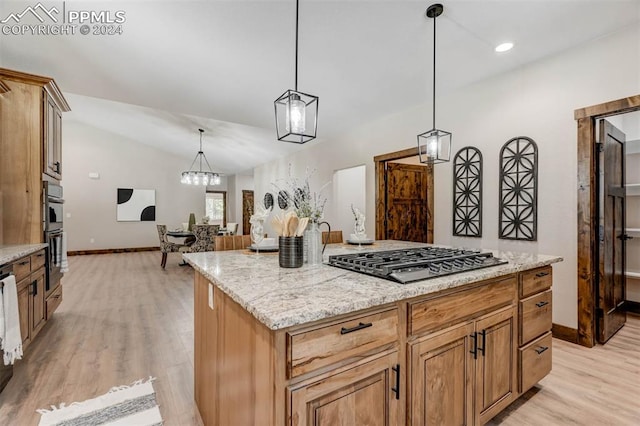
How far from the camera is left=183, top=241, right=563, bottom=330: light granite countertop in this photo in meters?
0.96

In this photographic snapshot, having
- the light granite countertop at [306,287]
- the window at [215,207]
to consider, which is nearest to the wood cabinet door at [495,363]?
the light granite countertop at [306,287]

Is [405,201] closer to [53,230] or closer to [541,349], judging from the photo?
[541,349]

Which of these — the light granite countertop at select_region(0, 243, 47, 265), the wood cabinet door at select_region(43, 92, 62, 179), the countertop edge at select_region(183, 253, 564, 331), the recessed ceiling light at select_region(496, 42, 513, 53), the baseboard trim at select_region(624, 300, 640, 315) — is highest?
the recessed ceiling light at select_region(496, 42, 513, 53)

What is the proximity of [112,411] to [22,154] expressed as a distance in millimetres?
2390

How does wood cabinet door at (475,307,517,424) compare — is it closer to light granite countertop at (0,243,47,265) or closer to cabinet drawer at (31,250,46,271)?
light granite countertop at (0,243,47,265)

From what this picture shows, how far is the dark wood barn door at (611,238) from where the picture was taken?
8.98 ft

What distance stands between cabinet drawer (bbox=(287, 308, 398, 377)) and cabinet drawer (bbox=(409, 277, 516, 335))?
0.15 meters

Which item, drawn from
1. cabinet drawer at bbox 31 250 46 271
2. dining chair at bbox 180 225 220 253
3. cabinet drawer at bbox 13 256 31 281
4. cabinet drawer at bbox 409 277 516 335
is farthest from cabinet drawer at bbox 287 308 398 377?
dining chair at bbox 180 225 220 253

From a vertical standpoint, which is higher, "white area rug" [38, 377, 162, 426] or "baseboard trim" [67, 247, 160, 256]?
"baseboard trim" [67, 247, 160, 256]

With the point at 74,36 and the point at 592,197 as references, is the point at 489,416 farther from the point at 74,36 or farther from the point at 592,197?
the point at 74,36

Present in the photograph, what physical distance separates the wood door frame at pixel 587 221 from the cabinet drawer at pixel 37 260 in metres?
4.69

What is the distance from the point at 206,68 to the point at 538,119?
11.0 ft

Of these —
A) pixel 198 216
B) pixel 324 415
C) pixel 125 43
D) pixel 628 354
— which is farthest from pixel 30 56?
pixel 198 216

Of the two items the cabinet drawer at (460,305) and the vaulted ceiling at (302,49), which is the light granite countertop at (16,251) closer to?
the vaulted ceiling at (302,49)
